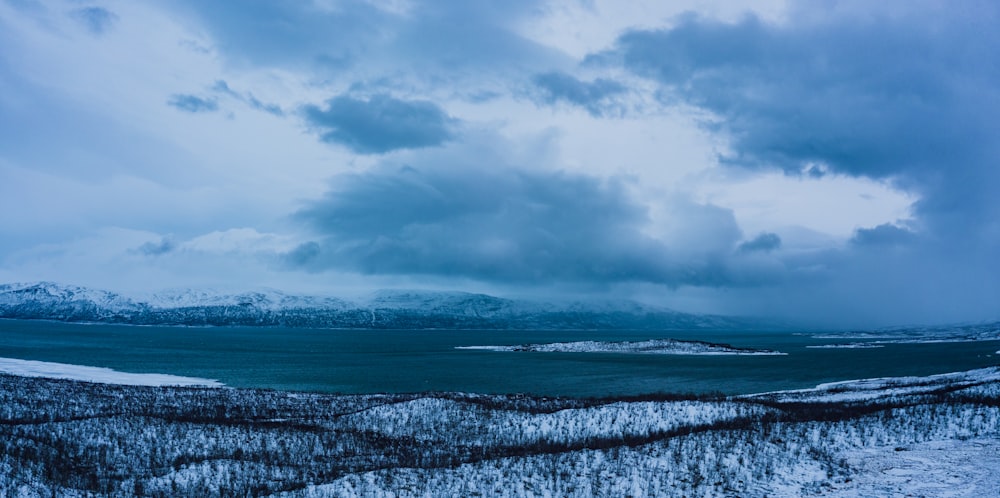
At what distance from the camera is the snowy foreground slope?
20156mm

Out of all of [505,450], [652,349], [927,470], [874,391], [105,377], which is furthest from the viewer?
[652,349]

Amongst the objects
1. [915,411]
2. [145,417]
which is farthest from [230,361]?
[915,411]

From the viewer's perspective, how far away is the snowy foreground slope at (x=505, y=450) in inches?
794

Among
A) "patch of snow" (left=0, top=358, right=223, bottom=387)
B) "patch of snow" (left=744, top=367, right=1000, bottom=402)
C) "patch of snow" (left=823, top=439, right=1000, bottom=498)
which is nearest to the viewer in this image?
"patch of snow" (left=823, top=439, right=1000, bottom=498)

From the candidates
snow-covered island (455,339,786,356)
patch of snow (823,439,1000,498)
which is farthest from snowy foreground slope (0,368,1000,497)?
snow-covered island (455,339,786,356)

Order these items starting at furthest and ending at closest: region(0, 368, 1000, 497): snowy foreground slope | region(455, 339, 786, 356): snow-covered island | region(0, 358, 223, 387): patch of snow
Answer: region(455, 339, 786, 356): snow-covered island < region(0, 358, 223, 387): patch of snow < region(0, 368, 1000, 497): snowy foreground slope

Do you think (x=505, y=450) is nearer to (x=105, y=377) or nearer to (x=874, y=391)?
(x=874, y=391)

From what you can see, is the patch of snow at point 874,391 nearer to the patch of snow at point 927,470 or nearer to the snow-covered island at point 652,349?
the patch of snow at point 927,470

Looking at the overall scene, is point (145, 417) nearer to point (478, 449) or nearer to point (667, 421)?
point (478, 449)

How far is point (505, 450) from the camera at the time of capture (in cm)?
2797

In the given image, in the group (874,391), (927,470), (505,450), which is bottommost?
(874,391)

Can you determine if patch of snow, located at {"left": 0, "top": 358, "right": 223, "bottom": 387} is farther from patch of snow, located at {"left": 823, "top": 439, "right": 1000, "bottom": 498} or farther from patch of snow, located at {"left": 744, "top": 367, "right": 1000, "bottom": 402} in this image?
patch of snow, located at {"left": 823, "top": 439, "right": 1000, "bottom": 498}

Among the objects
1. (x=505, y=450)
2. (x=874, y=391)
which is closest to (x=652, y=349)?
(x=874, y=391)

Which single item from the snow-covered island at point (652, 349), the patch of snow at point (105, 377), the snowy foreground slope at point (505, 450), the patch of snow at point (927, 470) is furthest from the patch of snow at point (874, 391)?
the snow-covered island at point (652, 349)
